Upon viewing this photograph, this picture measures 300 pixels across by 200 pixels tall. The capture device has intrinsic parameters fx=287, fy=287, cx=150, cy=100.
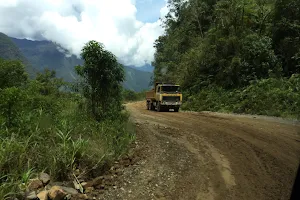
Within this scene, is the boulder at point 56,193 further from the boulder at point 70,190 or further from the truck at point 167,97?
the truck at point 167,97

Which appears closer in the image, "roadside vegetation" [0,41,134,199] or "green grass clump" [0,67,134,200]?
"green grass clump" [0,67,134,200]

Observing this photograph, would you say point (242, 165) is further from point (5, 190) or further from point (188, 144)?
point (5, 190)

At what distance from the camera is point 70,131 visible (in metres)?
8.10

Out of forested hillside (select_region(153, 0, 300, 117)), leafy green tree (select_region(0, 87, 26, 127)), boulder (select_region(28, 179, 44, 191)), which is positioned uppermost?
forested hillside (select_region(153, 0, 300, 117))

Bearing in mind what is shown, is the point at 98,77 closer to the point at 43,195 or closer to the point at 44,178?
the point at 44,178

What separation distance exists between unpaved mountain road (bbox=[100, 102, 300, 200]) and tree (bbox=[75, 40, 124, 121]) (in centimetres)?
273

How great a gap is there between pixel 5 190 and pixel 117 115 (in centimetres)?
785

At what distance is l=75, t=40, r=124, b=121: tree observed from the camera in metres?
12.9

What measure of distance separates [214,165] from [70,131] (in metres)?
4.05

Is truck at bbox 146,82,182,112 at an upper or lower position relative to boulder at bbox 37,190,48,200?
upper

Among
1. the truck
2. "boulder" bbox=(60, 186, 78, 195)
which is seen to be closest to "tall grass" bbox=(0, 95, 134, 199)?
"boulder" bbox=(60, 186, 78, 195)

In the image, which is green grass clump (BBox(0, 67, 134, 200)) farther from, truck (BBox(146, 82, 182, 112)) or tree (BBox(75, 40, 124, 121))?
truck (BBox(146, 82, 182, 112))

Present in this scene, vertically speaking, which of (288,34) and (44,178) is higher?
(288,34)

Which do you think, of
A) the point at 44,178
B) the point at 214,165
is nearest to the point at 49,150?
the point at 44,178
